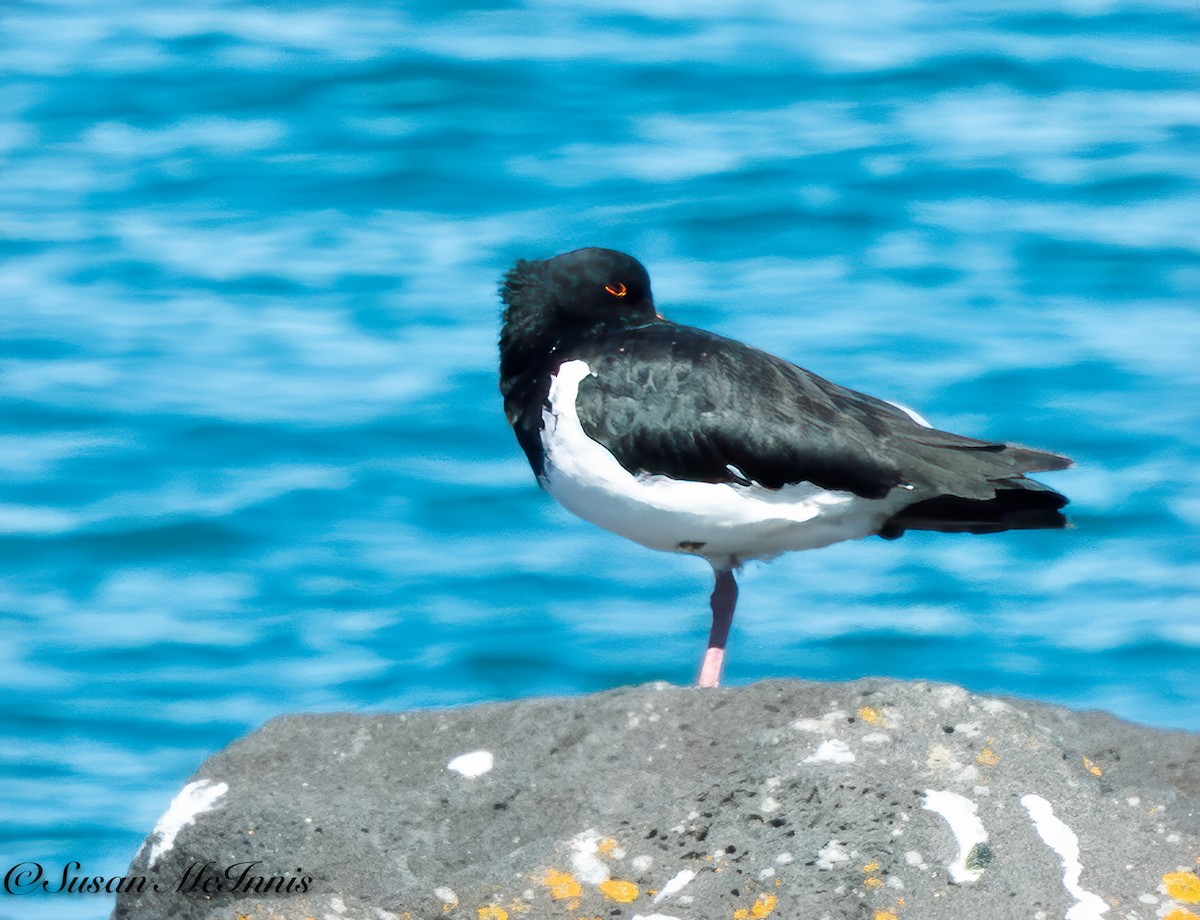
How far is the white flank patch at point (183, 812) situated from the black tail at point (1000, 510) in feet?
8.99

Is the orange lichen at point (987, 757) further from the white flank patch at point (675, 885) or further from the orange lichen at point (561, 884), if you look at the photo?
the orange lichen at point (561, 884)

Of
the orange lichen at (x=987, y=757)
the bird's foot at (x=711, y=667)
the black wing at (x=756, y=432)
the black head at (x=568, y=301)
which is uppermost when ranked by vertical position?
the black head at (x=568, y=301)

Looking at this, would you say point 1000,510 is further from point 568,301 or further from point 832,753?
point 832,753

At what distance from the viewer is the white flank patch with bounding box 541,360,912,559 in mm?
6406

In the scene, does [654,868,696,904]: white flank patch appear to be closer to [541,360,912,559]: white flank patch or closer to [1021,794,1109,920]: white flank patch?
[1021,794,1109,920]: white flank patch

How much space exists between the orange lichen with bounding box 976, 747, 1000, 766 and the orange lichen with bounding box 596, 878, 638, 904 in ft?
3.05

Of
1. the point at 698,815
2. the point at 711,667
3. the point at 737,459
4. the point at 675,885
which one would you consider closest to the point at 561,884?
the point at 675,885

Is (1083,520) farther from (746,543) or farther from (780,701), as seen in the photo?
(780,701)

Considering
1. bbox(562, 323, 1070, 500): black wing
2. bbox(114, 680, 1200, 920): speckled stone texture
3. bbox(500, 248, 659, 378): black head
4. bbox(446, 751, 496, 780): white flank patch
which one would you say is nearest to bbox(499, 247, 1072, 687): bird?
bbox(562, 323, 1070, 500): black wing

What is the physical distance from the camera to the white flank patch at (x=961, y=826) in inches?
163

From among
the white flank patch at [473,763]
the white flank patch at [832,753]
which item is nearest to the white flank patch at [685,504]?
the white flank patch at [473,763]

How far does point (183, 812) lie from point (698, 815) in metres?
1.41

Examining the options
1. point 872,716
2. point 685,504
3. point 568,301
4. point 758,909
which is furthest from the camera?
point 568,301

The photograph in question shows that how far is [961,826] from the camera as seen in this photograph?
4.23 m
